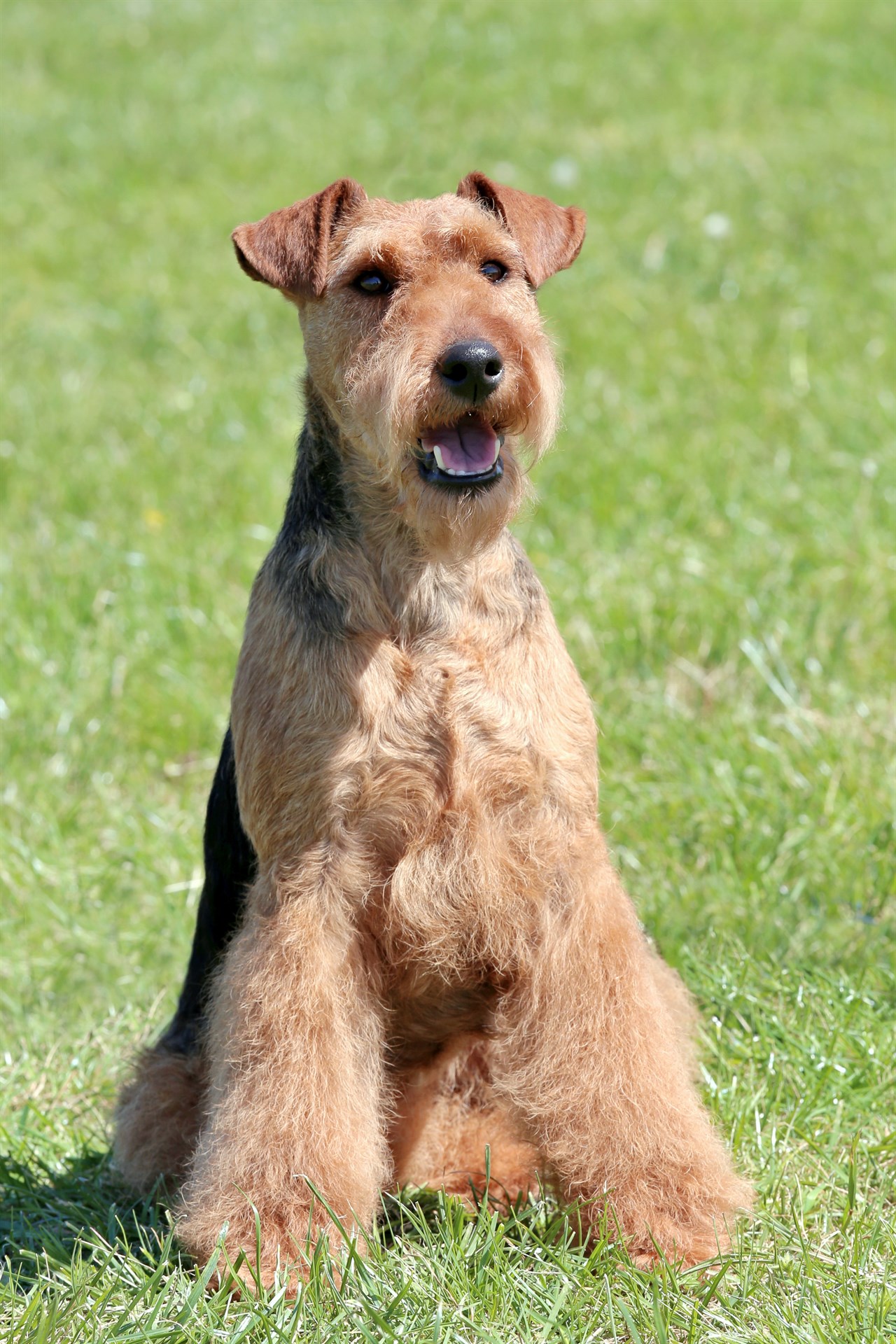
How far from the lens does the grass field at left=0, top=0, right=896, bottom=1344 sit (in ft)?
10.2

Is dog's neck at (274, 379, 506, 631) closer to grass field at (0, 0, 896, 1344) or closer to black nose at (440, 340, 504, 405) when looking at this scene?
black nose at (440, 340, 504, 405)

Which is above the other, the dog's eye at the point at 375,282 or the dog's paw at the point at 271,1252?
the dog's eye at the point at 375,282

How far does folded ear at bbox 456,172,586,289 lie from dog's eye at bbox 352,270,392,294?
1.25ft

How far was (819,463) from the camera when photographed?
6.27m

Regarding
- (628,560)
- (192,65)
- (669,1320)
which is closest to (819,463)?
(628,560)

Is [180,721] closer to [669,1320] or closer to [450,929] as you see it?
[450,929]

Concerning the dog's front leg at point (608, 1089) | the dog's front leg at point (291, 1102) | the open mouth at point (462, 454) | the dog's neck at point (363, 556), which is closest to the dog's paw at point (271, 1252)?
the dog's front leg at point (291, 1102)

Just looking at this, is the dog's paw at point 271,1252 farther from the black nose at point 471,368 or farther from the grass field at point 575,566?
the black nose at point 471,368

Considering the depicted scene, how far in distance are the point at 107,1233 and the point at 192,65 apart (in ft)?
35.2

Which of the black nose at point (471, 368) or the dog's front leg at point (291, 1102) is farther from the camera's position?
the dog's front leg at point (291, 1102)

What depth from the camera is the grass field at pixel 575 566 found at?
3.10 meters

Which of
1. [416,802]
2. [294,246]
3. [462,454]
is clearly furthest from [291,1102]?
[294,246]

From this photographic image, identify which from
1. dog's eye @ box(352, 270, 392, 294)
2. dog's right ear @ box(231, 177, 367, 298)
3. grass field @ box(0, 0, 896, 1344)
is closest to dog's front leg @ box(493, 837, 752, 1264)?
grass field @ box(0, 0, 896, 1344)

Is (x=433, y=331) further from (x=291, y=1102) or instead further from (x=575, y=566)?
(x=575, y=566)
